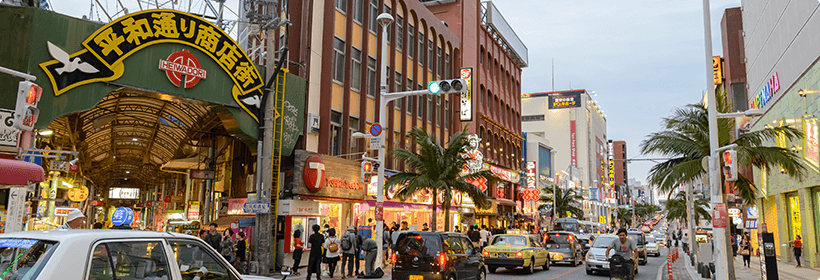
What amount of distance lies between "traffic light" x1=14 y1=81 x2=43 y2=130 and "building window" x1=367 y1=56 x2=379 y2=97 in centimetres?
1836

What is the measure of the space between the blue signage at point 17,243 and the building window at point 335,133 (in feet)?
69.9

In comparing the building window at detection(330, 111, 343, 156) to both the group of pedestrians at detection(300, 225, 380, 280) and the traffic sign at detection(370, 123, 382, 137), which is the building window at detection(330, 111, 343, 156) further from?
the group of pedestrians at detection(300, 225, 380, 280)

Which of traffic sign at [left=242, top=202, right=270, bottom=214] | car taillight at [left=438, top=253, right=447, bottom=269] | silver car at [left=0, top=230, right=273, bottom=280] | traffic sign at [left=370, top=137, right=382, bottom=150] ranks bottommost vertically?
car taillight at [left=438, top=253, right=447, bottom=269]

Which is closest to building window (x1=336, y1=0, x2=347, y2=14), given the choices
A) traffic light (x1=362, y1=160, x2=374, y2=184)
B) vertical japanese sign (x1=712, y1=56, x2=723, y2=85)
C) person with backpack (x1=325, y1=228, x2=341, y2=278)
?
traffic light (x1=362, y1=160, x2=374, y2=184)

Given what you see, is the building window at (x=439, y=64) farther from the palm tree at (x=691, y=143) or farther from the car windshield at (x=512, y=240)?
the palm tree at (x=691, y=143)

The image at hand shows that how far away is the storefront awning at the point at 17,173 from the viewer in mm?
12182

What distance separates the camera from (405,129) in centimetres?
3238

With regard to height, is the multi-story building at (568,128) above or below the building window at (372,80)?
above

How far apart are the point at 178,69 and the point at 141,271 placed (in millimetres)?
13890

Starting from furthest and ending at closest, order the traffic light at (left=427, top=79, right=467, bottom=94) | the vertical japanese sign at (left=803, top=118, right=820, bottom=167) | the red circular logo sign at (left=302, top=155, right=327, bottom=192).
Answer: the red circular logo sign at (left=302, top=155, right=327, bottom=192) → the vertical japanese sign at (left=803, top=118, right=820, bottom=167) → the traffic light at (left=427, top=79, right=467, bottom=94)

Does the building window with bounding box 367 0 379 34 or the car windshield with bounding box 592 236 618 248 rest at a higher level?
the building window with bounding box 367 0 379 34


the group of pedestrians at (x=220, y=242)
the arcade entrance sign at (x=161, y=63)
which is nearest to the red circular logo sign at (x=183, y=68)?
the arcade entrance sign at (x=161, y=63)

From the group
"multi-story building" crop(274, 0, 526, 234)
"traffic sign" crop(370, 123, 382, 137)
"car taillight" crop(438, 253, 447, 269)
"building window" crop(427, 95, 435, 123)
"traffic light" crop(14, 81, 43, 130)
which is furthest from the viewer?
"building window" crop(427, 95, 435, 123)

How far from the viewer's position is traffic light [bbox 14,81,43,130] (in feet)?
37.0
